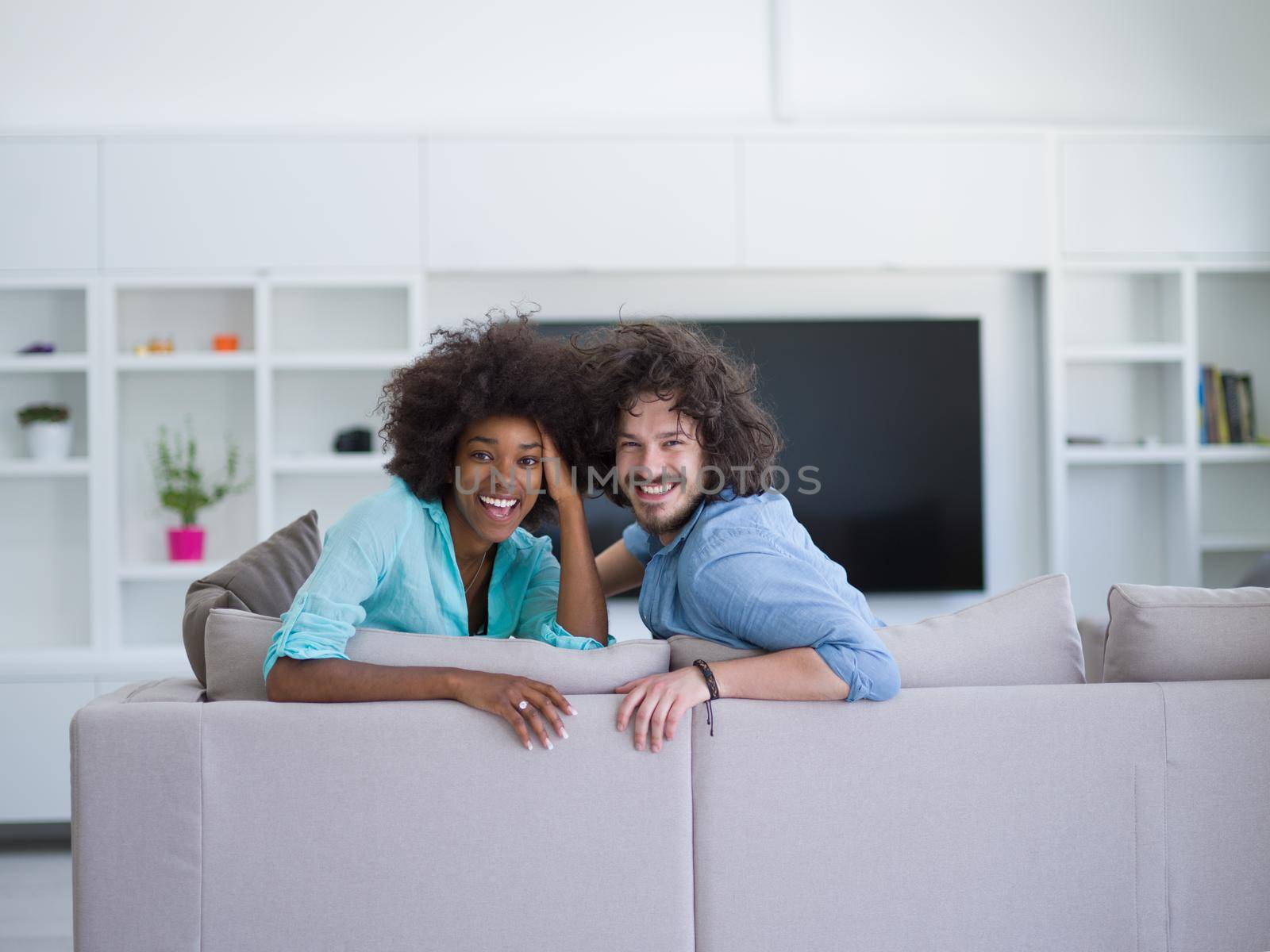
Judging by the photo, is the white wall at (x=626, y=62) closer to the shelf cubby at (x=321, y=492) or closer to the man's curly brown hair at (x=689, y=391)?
the shelf cubby at (x=321, y=492)

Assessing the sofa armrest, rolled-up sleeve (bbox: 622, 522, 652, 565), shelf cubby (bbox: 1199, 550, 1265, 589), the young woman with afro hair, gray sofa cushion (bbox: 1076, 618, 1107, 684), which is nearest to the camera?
the sofa armrest

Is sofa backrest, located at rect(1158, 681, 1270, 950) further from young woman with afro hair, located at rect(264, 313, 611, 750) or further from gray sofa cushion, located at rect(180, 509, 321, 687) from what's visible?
gray sofa cushion, located at rect(180, 509, 321, 687)

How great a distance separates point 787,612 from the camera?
155 centimetres

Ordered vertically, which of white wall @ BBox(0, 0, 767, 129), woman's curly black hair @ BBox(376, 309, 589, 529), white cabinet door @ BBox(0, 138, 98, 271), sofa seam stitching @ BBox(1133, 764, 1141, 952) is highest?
white wall @ BBox(0, 0, 767, 129)

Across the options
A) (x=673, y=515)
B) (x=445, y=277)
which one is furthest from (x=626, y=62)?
(x=673, y=515)

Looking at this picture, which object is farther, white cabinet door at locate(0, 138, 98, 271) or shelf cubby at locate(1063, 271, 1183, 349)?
shelf cubby at locate(1063, 271, 1183, 349)

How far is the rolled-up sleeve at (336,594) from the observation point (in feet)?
4.97

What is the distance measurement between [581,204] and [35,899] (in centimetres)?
275

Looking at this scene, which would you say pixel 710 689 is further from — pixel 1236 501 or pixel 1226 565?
pixel 1236 501

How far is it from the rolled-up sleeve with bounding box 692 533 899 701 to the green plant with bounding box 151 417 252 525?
282cm

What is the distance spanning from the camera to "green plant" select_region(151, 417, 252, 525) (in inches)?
153

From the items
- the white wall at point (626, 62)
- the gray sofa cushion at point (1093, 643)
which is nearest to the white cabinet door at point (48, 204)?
the white wall at point (626, 62)

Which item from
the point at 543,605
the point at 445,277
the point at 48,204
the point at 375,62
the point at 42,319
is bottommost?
the point at 543,605

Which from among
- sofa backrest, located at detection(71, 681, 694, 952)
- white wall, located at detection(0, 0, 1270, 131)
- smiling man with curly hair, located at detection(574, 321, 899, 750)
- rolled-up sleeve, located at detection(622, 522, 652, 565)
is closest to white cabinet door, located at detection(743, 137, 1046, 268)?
white wall, located at detection(0, 0, 1270, 131)
